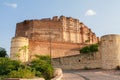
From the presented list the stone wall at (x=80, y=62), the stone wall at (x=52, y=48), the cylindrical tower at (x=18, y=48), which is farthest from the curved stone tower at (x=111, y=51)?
the stone wall at (x=52, y=48)

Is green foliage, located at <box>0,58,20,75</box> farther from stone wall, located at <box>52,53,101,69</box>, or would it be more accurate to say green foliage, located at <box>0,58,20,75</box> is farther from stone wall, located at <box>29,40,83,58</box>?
stone wall, located at <box>29,40,83,58</box>

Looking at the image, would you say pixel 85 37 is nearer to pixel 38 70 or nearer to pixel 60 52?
pixel 60 52

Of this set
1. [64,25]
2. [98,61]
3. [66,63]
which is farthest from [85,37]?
[98,61]

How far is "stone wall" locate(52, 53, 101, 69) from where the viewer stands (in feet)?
94.5

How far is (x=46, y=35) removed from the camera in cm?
5328

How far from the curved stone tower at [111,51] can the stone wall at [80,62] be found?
7.87 feet

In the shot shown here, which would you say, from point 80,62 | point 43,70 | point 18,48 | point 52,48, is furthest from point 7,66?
point 52,48

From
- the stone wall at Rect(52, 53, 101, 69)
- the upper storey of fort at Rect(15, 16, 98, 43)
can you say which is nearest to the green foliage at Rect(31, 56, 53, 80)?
the stone wall at Rect(52, 53, 101, 69)

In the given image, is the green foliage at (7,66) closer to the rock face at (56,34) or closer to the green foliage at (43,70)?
the green foliage at (43,70)

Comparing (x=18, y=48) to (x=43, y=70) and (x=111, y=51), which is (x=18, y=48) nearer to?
(x=111, y=51)

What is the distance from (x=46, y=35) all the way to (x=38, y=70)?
36.1m

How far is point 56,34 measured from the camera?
5338 centimetres

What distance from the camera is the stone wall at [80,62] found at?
28.8 m

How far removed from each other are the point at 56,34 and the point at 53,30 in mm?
986
